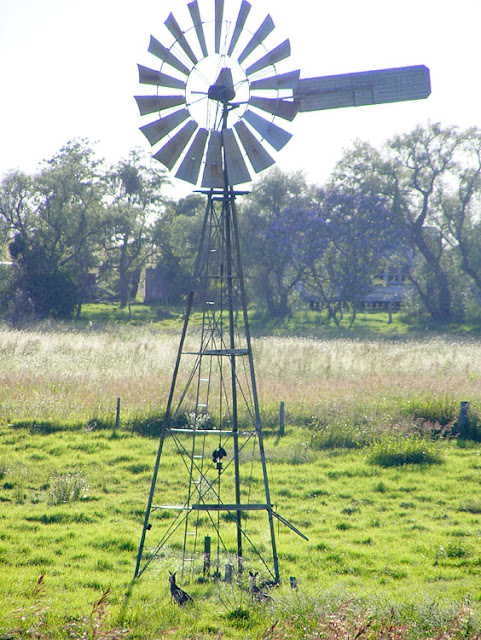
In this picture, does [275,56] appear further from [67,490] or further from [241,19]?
[67,490]

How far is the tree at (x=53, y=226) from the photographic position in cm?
3875

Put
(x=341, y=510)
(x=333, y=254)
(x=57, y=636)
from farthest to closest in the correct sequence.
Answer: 1. (x=333, y=254)
2. (x=341, y=510)
3. (x=57, y=636)

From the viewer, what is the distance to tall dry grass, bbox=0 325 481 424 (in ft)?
45.2

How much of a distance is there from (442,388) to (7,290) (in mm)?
31646

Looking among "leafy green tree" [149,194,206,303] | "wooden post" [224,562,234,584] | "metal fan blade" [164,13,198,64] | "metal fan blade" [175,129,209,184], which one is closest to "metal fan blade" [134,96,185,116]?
"metal fan blade" [175,129,209,184]

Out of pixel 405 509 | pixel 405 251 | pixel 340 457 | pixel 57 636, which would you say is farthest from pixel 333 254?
pixel 57 636

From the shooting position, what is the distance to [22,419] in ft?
43.9

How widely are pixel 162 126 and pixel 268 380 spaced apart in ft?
35.1

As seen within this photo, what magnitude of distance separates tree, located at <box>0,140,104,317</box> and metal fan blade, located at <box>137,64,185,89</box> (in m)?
34.1

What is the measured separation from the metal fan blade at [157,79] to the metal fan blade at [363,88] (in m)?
1.36

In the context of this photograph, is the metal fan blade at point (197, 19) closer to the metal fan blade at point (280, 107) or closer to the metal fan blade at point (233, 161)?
the metal fan blade at point (280, 107)

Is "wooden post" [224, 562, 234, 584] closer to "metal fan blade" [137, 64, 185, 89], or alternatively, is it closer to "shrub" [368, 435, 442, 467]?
"metal fan blade" [137, 64, 185, 89]

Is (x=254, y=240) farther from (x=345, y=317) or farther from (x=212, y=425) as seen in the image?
(x=212, y=425)

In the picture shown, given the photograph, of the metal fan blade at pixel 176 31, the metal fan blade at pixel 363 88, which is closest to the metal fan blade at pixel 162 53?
the metal fan blade at pixel 176 31
